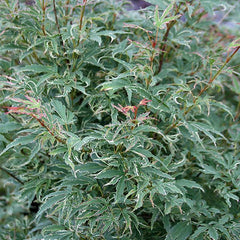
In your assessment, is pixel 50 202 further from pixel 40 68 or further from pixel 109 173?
pixel 40 68

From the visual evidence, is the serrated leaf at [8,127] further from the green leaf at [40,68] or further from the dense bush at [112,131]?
the green leaf at [40,68]

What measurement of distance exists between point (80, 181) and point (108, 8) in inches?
37.6

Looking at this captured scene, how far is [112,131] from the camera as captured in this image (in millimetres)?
1232

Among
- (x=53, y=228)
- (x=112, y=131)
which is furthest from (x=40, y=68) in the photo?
(x=53, y=228)

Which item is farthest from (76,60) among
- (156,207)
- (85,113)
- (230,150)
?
(230,150)

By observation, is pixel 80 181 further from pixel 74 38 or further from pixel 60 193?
pixel 74 38

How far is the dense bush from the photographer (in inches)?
45.9

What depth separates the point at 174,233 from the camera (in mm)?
1348

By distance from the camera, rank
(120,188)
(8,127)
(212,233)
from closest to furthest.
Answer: (120,188), (212,233), (8,127)

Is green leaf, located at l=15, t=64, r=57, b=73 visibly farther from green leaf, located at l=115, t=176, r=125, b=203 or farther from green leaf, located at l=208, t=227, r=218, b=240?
→ green leaf, located at l=208, t=227, r=218, b=240

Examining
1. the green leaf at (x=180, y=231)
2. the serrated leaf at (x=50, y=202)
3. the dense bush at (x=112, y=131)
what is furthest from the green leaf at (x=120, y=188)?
the green leaf at (x=180, y=231)

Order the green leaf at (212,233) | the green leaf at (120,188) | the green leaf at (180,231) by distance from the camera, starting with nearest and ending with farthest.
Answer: the green leaf at (120,188) < the green leaf at (212,233) < the green leaf at (180,231)

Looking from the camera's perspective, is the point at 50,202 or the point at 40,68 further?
the point at 40,68

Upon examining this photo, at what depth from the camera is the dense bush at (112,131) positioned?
3.83ft
